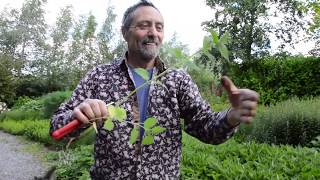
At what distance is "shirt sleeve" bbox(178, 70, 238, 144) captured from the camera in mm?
1865

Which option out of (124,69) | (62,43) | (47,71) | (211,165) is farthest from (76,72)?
(124,69)

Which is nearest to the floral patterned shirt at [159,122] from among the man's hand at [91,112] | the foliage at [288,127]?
the man's hand at [91,112]

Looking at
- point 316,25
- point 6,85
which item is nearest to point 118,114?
point 316,25

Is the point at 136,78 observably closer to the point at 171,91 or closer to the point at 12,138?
the point at 171,91

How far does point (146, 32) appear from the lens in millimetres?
2010

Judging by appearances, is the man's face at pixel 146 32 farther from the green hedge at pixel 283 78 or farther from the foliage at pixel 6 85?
the foliage at pixel 6 85

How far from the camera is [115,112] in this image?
115 centimetres

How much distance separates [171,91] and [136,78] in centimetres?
18

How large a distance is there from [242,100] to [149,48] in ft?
2.18

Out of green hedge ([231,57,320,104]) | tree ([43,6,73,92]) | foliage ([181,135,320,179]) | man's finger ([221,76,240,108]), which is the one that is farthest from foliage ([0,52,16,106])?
man's finger ([221,76,240,108])

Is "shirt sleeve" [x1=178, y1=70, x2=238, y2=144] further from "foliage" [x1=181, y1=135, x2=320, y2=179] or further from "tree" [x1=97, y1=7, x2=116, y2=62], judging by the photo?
"tree" [x1=97, y1=7, x2=116, y2=62]

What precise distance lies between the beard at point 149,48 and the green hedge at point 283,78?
1203 cm

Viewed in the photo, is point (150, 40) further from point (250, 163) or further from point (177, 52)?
point (250, 163)

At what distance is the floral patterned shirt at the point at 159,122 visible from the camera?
6.45 ft
